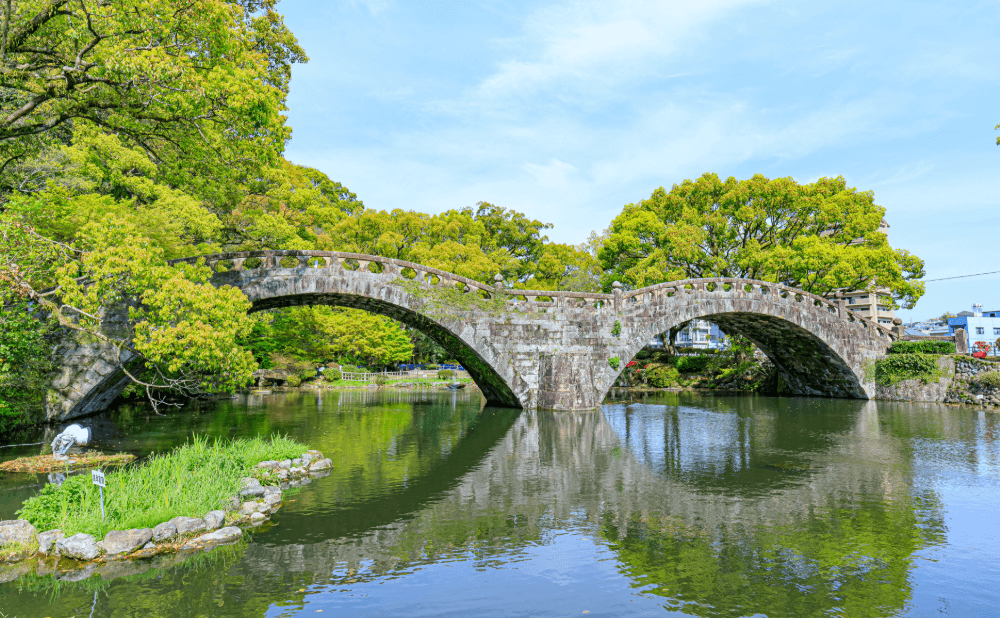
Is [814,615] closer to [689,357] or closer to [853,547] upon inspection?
[853,547]

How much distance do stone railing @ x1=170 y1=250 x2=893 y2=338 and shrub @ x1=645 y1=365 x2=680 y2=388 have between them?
33.9ft

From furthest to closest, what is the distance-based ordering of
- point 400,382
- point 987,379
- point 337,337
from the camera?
1. point 400,382
2. point 337,337
3. point 987,379

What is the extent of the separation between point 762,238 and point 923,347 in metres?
9.42

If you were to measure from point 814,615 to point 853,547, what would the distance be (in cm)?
212

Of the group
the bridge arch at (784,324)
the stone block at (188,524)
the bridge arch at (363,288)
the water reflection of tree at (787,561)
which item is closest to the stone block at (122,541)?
the stone block at (188,524)

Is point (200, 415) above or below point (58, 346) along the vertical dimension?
below

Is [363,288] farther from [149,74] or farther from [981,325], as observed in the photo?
[981,325]

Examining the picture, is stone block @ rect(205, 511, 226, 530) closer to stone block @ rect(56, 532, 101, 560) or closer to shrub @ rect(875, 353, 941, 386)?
stone block @ rect(56, 532, 101, 560)

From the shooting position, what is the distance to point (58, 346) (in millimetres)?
14539

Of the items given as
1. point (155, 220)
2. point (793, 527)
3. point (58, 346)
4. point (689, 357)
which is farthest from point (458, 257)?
point (793, 527)

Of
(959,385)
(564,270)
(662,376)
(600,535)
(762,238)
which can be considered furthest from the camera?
(564,270)

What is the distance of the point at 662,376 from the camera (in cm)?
3462

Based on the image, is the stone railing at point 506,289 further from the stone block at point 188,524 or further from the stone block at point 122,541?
the stone block at point 122,541

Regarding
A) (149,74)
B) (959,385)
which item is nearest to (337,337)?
(149,74)
